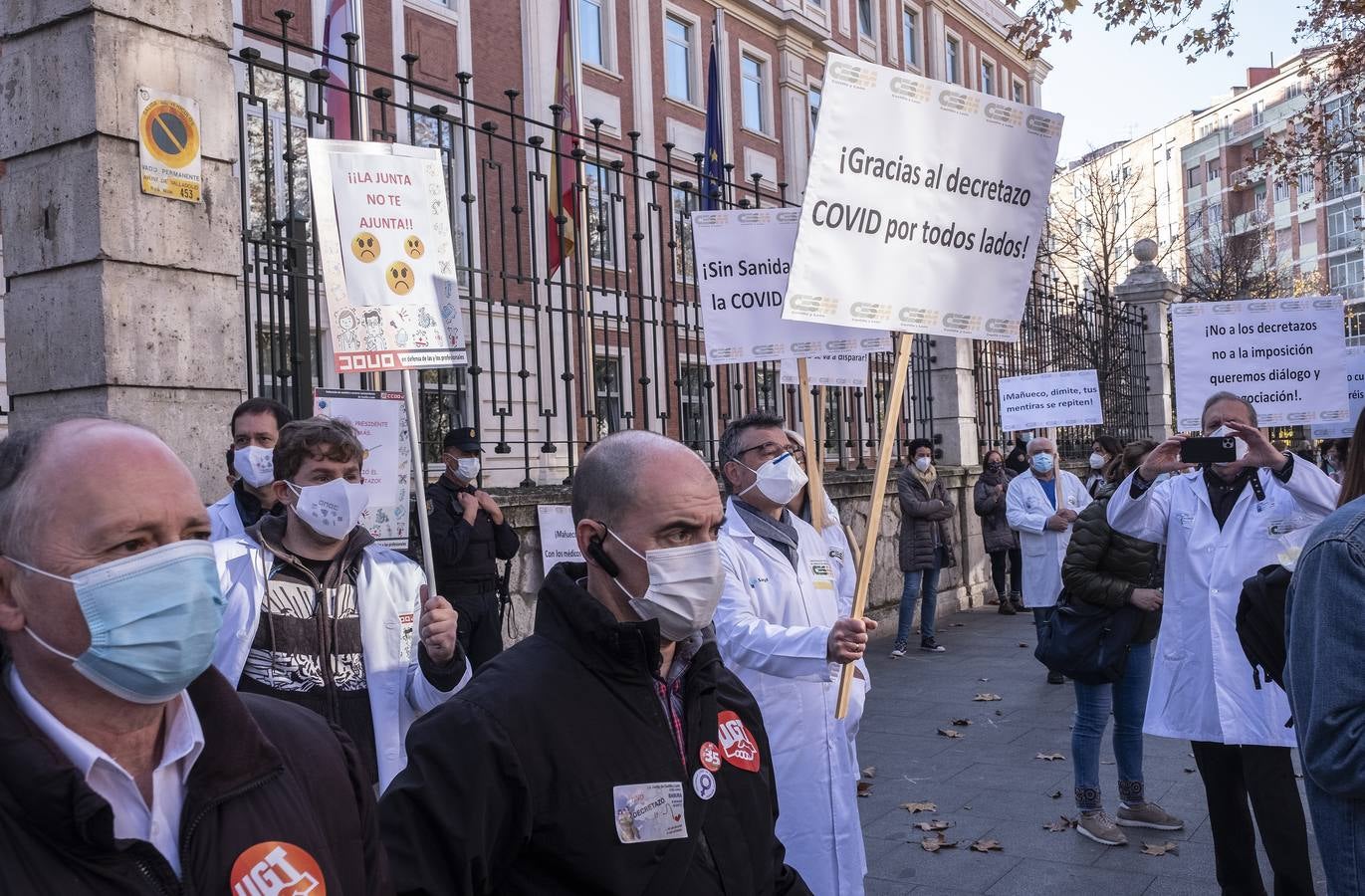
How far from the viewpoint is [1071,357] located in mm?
16859

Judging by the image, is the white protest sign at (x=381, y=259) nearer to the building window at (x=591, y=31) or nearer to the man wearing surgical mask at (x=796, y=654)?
the man wearing surgical mask at (x=796, y=654)

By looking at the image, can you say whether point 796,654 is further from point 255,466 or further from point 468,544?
point 468,544

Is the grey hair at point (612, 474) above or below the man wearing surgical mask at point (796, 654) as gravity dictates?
above

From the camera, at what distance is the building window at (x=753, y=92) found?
28438 mm

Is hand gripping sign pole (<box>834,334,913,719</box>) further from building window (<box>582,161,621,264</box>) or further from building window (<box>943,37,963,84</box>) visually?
building window (<box>943,37,963,84</box>)

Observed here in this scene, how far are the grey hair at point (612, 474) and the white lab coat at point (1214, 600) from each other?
3.13 m

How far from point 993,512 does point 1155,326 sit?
6.86 metres

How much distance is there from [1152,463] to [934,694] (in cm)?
470

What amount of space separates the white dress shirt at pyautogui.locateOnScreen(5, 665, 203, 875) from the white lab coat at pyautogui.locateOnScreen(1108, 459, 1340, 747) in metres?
4.13

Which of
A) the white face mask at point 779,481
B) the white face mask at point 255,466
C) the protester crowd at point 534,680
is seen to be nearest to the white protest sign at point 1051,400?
the protester crowd at point 534,680

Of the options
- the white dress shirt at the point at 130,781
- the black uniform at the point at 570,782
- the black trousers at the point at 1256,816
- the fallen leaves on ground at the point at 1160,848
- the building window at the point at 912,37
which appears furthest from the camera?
the building window at the point at 912,37

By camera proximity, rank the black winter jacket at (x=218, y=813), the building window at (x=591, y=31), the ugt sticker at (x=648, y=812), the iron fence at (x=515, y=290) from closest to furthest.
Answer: the black winter jacket at (x=218, y=813) → the ugt sticker at (x=648, y=812) → the iron fence at (x=515, y=290) → the building window at (x=591, y=31)

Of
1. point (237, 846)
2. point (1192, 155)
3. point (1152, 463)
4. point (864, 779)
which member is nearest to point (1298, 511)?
point (1152, 463)

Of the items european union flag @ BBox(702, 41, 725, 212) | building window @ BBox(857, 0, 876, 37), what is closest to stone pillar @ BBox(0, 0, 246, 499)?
european union flag @ BBox(702, 41, 725, 212)
